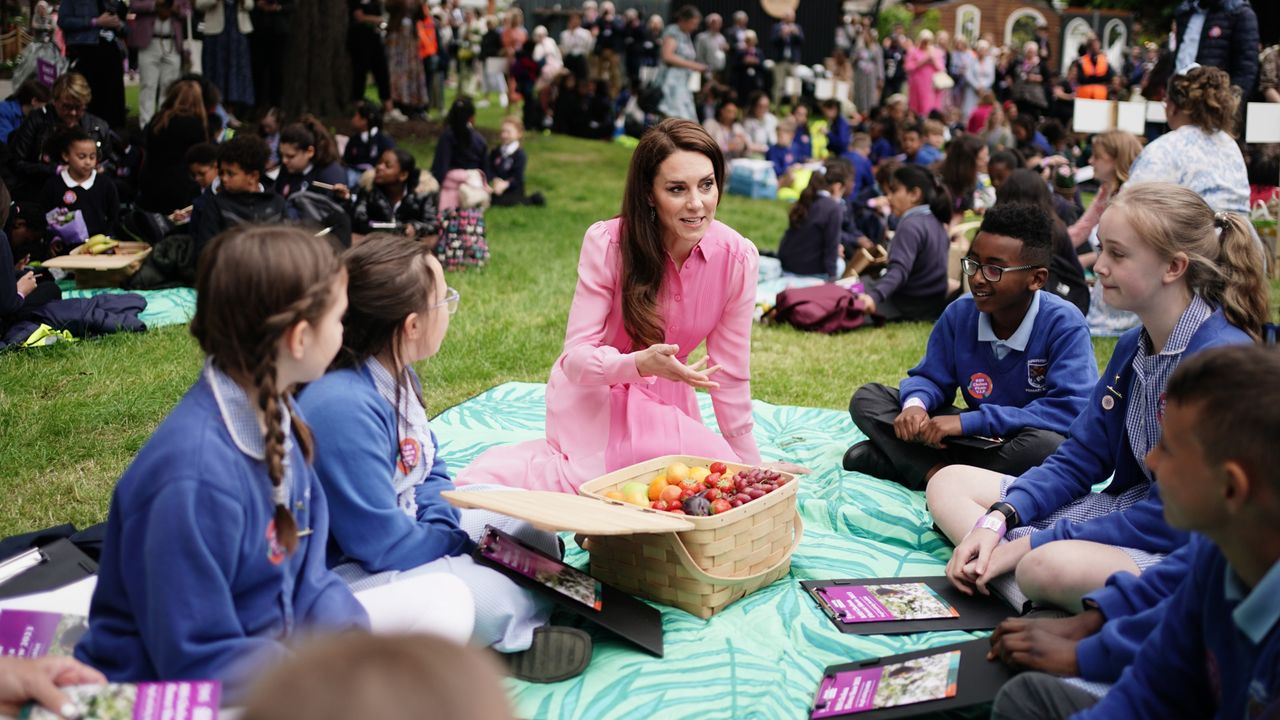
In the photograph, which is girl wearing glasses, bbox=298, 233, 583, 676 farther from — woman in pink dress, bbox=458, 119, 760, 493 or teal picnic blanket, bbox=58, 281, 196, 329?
teal picnic blanket, bbox=58, 281, 196, 329

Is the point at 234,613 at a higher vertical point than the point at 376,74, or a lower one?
lower

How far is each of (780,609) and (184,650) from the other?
1.74m

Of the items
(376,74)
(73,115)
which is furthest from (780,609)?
(376,74)

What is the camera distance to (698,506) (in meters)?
3.15

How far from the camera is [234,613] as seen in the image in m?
2.09

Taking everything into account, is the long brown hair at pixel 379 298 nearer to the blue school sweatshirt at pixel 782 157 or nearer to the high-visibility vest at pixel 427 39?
the blue school sweatshirt at pixel 782 157

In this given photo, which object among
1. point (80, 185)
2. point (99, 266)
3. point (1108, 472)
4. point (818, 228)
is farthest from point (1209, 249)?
point (80, 185)

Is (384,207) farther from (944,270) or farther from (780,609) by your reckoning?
(780,609)

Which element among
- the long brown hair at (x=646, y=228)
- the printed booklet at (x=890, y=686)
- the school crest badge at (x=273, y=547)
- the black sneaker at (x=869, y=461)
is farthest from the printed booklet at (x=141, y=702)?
the black sneaker at (x=869, y=461)

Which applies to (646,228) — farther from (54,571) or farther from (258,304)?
(54,571)

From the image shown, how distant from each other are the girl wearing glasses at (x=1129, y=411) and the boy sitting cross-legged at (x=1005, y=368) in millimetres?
599

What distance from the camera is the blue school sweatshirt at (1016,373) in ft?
12.9

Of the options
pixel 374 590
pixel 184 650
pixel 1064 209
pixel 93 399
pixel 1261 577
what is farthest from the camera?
pixel 1064 209

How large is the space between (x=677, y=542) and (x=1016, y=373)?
1655 millimetres
